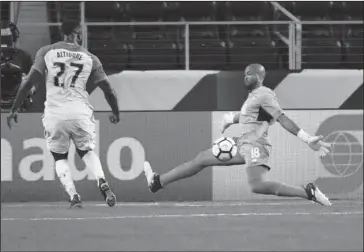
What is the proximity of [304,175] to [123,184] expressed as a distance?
283 mm

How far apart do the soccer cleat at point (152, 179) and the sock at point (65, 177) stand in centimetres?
11

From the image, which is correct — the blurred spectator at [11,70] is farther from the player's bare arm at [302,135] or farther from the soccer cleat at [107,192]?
the player's bare arm at [302,135]

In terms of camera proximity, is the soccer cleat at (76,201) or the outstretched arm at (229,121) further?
the outstretched arm at (229,121)

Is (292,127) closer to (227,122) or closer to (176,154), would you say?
(227,122)

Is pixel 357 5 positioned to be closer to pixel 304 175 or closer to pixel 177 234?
pixel 304 175

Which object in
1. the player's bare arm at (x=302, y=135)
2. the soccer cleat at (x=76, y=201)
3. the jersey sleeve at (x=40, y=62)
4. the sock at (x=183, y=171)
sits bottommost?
the soccer cleat at (x=76, y=201)

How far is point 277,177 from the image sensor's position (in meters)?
1.67

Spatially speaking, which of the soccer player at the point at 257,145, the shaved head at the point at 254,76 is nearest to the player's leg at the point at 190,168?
the soccer player at the point at 257,145

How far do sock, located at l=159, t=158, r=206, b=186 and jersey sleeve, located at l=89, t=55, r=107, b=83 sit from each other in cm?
17

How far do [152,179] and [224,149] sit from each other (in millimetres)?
120

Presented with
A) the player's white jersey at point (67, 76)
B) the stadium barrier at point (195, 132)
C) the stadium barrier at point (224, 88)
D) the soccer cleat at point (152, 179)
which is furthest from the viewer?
the stadium barrier at point (224, 88)

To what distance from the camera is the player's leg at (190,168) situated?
5.28 ft

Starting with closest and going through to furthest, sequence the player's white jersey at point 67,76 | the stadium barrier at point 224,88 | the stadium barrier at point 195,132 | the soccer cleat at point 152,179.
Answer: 1. the player's white jersey at point 67,76
2. the soccer cleat at point 152,179
3. the stadium barrier at point 195,132
4. the stadium barrier at point 224,88

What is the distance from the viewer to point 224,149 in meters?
1.69
